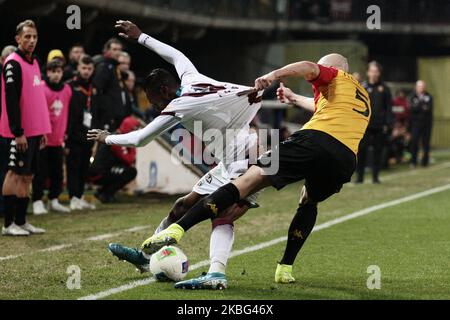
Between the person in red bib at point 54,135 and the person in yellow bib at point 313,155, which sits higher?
the person in yellow bib at point 313,155

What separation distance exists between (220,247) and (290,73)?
151 centimetres

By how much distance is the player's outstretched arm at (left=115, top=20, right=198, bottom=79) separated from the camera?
8.64m

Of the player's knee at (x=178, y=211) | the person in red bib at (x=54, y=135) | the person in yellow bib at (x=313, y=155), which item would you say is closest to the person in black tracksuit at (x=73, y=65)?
the person in red bib at (x=54, y=135)

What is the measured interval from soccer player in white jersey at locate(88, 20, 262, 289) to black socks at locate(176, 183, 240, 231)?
385 mm

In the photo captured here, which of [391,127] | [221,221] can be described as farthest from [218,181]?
[391,127]

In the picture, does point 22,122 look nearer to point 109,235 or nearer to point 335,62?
point 109,235

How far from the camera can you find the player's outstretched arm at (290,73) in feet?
25.0

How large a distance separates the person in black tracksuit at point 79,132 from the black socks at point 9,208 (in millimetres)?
3113

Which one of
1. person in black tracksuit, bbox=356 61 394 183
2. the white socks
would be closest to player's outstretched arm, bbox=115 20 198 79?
the white socks

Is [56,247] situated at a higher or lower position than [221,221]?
lower

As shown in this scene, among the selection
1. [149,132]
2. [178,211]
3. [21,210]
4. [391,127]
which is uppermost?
[149,132]

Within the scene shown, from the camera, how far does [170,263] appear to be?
27.4 feet

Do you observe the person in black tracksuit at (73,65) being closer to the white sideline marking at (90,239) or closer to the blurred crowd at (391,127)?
the white sideline marking at (90,239)
